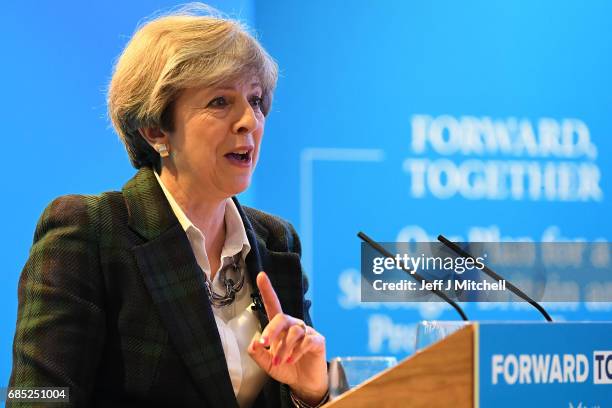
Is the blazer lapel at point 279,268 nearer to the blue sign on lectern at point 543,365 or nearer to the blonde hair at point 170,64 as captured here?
the blonde hair at point 170,64

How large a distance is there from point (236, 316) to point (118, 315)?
26 cm

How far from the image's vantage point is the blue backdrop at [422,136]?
4.53 meters

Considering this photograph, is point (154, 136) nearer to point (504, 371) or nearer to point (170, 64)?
point (170, 64)

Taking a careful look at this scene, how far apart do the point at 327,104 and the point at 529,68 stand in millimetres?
1207

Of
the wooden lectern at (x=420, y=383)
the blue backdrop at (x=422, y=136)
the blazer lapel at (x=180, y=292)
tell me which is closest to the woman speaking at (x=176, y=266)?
the blazer lapel at (x=180, y=292)

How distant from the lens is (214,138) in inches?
63.5

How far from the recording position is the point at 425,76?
182 inches

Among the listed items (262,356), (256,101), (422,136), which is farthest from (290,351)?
(422,136)

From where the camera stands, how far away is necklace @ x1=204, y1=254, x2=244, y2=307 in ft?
5.27

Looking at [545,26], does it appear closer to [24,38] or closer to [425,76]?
[425,76]

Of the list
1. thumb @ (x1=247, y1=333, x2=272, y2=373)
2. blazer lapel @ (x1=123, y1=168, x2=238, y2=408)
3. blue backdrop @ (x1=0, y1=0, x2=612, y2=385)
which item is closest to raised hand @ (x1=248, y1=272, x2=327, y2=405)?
thumb @ (x1=247, y1=333, x2=272, y2=373)

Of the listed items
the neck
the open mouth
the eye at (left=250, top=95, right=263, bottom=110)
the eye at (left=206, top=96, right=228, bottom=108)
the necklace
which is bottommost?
the necklace

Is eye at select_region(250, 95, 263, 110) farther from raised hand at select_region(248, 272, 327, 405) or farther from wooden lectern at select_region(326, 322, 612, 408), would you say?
wooden lectern at select_region(326, 322, 612, 408)

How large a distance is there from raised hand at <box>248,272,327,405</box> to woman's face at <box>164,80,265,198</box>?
0.93 feet
